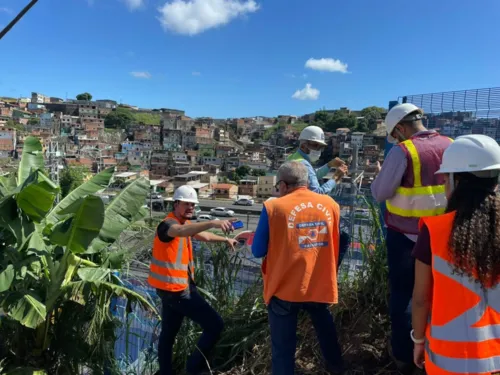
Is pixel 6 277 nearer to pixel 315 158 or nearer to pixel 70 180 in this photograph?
pixel 315 158

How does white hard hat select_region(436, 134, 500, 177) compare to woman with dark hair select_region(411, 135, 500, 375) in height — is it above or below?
above

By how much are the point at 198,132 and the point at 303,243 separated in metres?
111

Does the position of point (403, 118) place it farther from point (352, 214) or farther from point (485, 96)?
point (485, 96)

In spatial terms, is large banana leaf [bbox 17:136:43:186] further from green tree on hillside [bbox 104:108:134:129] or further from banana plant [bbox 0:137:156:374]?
green tree on hillside [bbox 104:108:134:129]

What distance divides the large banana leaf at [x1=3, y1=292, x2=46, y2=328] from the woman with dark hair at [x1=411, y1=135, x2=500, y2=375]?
3.09 metres

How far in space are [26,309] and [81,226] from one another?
0.83 metres

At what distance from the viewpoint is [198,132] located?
111188mm

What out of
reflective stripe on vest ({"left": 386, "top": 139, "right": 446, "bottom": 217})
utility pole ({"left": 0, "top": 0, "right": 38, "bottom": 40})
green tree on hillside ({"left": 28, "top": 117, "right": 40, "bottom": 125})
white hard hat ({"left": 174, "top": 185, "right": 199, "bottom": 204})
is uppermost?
green tree on hillside ({"left": 28, "top": 117, "right": 40, "bottom": 125})

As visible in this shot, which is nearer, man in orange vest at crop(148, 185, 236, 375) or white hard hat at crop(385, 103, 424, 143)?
white hard hat at crop(385, 103, 424, 143)

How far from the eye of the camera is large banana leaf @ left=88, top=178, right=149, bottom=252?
400cm

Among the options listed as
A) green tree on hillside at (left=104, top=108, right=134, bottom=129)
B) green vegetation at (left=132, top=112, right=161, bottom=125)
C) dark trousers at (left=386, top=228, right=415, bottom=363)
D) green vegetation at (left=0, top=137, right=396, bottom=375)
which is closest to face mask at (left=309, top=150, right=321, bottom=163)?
green vegetation at (left=0, top=137, right=396, bottom=375)

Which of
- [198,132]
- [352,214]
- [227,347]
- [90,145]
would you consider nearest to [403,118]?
[352,214]

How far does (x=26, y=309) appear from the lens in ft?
11.2

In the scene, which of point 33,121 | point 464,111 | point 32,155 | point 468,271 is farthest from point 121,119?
point 468,271
